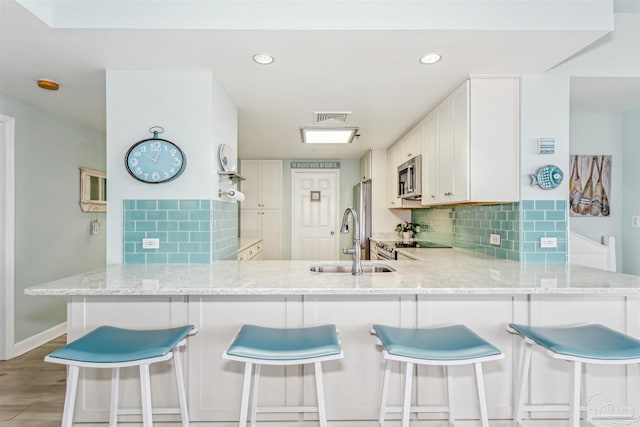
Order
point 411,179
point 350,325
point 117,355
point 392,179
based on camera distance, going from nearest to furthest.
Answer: point 117,355 < point 350,325 < point 411,179 < point 392,179

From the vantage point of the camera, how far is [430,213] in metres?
4.46

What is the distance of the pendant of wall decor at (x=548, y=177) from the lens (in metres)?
2.36

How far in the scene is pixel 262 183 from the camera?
6070mm

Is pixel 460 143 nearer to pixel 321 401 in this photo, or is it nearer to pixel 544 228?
pixel 544 228

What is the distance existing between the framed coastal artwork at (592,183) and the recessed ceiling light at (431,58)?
2.06 metres

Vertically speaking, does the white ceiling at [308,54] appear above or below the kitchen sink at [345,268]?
above

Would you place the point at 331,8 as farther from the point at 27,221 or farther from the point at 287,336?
the point at 27,221

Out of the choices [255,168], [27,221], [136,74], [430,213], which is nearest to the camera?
[136,74]

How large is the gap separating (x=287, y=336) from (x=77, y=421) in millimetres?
1308

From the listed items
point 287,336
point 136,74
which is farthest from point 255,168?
point 287,336

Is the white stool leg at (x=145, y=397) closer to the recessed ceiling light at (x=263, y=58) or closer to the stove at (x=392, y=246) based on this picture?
the recessed ceiling light at (x=263, y=58)

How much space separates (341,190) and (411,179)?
7.92 feet

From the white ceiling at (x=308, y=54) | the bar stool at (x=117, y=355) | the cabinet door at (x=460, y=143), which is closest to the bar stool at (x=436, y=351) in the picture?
the bar stool at (x=117, y=355)

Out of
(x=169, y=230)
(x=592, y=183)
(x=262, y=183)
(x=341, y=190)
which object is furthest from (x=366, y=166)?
(x=169, y=230)
